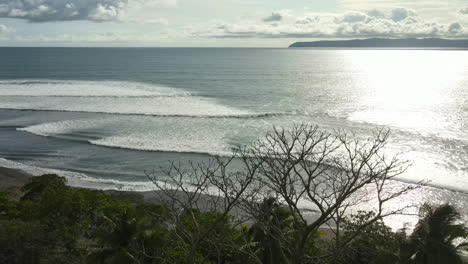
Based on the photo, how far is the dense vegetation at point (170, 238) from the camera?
1214 centimetres

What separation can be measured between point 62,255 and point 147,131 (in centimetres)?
2965

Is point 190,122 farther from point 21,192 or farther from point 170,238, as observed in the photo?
point 170,238

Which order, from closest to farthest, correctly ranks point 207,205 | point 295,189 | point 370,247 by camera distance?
1. point 370,247
2. point 207,205
3. point 295,189

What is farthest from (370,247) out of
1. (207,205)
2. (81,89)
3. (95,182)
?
(81,89)

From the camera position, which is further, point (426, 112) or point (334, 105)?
point (334, 105)

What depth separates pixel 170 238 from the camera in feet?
54.2

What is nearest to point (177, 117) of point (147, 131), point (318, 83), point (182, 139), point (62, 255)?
point (147, 131)

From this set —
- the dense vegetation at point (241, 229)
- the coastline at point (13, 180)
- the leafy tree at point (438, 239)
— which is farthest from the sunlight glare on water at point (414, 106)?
the coastline at point (13, 180)

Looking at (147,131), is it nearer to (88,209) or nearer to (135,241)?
(88,209)

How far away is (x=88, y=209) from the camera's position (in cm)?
2025

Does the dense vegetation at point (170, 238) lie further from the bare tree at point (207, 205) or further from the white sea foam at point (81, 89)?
the white sea foam at point (81, 89)

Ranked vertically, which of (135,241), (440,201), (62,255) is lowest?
(440,201)

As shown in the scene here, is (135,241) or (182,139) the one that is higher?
(135,241)

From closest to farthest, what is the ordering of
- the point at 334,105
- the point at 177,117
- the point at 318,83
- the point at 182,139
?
1. the point at 182,139
2. the point at 177,117
3. the point at 334,105
4. the point at 318,83
